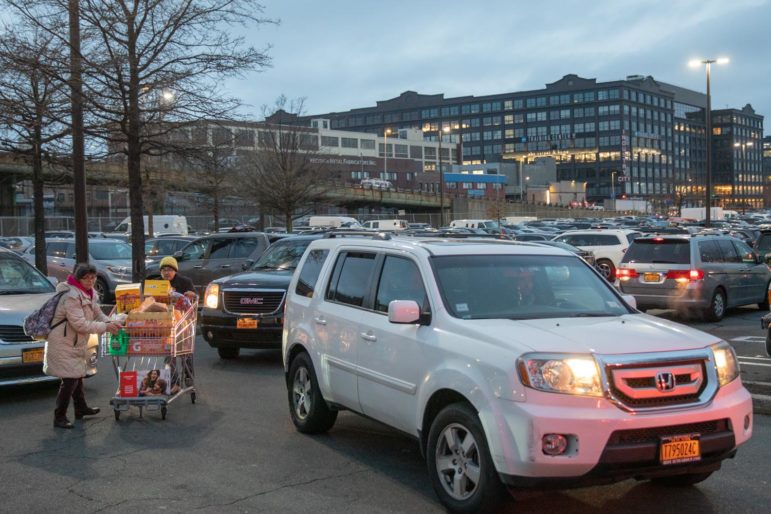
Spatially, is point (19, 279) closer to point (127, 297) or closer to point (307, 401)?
point (127, 297)

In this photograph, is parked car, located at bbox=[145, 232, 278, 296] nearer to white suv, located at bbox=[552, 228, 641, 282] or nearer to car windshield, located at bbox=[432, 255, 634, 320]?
white suv, located at bbox=[552, 228, 641, 282]

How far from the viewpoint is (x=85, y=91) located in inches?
669

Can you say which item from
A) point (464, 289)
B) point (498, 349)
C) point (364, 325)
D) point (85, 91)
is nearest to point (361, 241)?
point (364, 325)

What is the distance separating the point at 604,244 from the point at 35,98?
17135 mm

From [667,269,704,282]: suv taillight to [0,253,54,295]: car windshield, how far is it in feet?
36.4

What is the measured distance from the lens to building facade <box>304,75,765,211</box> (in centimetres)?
15462

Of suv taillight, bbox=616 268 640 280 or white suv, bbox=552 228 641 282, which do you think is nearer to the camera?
suv taillight, bbox=616 268 640 280

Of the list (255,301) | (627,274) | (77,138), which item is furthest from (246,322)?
(627,274)

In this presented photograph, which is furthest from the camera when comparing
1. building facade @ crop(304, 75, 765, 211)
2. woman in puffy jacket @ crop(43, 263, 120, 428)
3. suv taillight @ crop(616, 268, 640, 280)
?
building facade @ crop(304, 75, 765, 211)

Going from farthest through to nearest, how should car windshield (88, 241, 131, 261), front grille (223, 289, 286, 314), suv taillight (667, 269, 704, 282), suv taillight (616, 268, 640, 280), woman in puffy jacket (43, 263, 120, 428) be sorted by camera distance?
1. car windshield (88, 241, 131, 261)
2. suv taillight (616, 268, 640, 280)
3. suv taillight (667, 269, 704, 282)
4. front grille (223, 289, 286, 314)
5. woman in puffy jacket (43, 263, 120, 428)

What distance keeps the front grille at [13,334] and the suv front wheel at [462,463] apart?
5759 mm

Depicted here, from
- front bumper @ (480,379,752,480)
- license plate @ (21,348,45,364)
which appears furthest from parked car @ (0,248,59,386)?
front bumper @ (480,379,752,480)

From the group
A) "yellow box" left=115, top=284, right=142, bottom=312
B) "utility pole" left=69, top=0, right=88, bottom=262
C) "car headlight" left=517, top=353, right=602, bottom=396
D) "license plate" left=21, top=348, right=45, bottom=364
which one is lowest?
"license plate" left=21, top=348, right=45, bottom=364

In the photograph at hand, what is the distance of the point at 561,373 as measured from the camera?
15.9 feet
